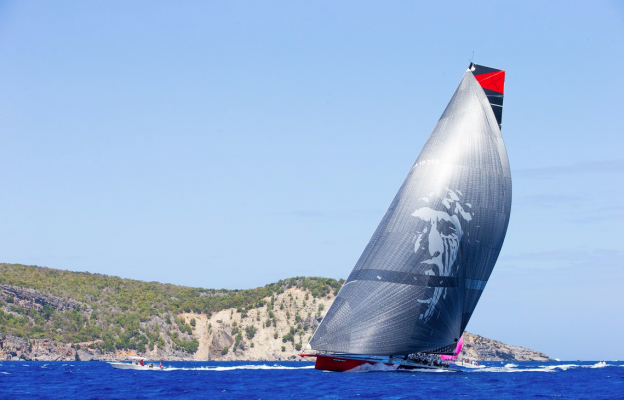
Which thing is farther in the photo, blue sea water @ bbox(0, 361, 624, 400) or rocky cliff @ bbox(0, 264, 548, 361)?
rocky cliff @ bbox(0, 264, 548, 361)

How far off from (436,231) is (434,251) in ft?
4.56

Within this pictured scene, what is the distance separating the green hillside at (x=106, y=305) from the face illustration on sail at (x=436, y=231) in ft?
295

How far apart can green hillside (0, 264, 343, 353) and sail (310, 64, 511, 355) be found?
289 ft

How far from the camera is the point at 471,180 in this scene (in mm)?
59625

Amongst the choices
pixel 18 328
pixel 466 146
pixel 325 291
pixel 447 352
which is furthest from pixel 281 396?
pixel 325 291

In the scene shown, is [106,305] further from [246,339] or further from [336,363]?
[336,363]

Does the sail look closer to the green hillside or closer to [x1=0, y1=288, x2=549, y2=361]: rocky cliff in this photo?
[x1=0, y1=288, x2=549, y2=361]: rocky cliff

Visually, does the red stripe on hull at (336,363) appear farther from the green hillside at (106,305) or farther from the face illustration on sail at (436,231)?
the green hillside at (106,305)

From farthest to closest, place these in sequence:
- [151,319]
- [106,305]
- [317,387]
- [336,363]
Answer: [106,305]
[151,319]
[336,363]
[317,387]

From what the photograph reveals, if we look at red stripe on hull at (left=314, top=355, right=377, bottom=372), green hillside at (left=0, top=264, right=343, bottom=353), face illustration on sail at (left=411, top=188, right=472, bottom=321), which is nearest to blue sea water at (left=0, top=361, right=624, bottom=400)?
red stripe on hull at (left=314, top=355, right=377, bottom=372)

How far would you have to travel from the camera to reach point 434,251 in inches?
2334

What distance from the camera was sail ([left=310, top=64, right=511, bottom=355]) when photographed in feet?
190

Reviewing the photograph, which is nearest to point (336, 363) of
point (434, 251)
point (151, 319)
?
point (434, 251)

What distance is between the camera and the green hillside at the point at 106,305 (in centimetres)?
13800
